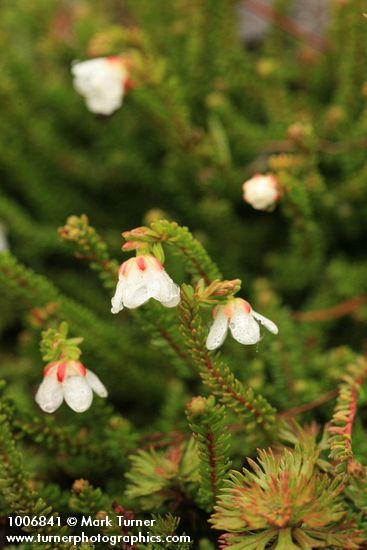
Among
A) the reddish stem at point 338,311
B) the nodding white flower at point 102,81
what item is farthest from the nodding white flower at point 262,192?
the nodding white flower at point 102,81

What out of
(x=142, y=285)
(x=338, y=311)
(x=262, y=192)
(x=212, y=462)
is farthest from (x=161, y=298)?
(x=338, y=311)

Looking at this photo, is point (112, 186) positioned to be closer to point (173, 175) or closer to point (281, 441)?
point (173, 175)

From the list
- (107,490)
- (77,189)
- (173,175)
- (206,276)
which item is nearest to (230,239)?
(173,175)

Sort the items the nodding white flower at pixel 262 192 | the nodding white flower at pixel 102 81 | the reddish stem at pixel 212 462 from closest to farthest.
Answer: the reddish stem at pixel 212 462
the nodding white flower at pixel 262 192
the nodding white flower at pixel 102 81

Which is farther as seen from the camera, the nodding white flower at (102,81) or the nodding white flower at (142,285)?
the nodding white flower at (102,81)

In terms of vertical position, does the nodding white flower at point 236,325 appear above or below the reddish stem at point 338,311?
below

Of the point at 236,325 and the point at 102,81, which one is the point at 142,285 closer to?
the point at 236,325

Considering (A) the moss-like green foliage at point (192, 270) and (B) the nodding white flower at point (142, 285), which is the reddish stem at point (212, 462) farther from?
(B) the nodding white flower at point (142, 285)
